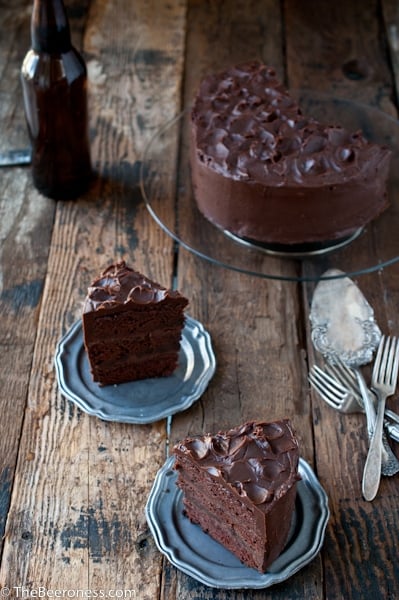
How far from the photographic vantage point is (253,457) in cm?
148

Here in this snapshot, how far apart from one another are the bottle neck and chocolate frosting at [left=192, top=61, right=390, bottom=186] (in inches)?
13.6

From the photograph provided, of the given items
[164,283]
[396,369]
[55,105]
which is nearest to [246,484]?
[396,369]

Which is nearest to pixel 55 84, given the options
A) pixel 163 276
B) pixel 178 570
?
pixel 163 276

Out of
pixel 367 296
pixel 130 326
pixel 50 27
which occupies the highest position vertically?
pixel 50 27

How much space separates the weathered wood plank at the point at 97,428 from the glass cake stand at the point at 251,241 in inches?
2.3

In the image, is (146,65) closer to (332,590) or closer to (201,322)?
(201,322)

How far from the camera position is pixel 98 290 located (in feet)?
5.71

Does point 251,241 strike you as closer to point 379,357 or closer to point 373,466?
point 379,357

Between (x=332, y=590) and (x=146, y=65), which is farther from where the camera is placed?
(x=146, y=65)

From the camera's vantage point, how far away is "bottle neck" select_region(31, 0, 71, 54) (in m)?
1.99

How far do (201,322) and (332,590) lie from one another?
2.25 feet

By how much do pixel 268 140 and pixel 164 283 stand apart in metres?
0.40

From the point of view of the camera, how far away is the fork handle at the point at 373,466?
1.65 meters

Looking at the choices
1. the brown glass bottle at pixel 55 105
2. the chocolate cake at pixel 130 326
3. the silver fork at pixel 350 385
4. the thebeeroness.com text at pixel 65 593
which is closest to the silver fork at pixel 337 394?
the silver fork at pixel 350 385
